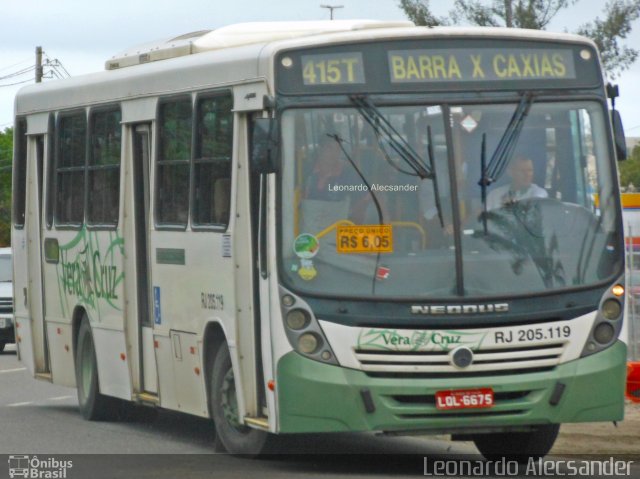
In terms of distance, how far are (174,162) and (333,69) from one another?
7.56ft

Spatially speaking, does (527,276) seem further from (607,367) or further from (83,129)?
(83,129)

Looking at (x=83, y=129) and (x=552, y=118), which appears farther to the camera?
(x=83, y=129)

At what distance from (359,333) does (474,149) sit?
4.79 ft

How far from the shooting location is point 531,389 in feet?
37.4

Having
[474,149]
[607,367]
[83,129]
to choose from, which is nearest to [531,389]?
[607,367]

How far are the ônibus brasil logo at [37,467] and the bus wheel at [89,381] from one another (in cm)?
294

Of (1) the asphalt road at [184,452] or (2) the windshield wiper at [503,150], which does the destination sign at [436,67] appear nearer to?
(2) the windshield wiper at [503,150]

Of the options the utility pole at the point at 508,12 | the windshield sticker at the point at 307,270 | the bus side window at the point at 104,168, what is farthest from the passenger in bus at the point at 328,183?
the utility pole at the point at 508,12

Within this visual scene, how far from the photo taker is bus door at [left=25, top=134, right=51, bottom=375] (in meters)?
17.3

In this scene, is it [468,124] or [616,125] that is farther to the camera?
[616,125]

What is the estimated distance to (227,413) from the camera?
12750 millimetres

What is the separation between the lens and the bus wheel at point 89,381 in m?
16.2

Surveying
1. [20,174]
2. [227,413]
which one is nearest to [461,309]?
[227,413]

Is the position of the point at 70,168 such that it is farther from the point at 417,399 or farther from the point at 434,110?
the point at 417,399
